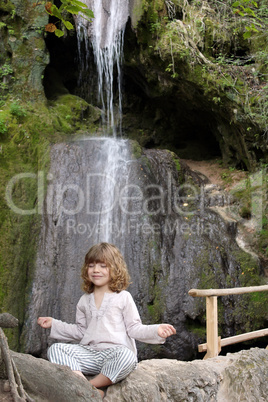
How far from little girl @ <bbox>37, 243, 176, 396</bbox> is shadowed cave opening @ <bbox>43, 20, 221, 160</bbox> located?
9.21 m

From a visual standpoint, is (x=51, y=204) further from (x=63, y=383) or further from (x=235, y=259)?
(x=63, y=383)

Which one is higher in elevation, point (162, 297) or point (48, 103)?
point (48, 103)

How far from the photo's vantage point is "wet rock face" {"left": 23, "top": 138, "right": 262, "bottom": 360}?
6367 mm

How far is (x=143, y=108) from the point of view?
12531mm

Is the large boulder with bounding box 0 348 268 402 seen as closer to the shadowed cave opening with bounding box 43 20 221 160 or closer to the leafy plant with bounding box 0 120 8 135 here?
the leafy plant with bounding box 0 120 8 135

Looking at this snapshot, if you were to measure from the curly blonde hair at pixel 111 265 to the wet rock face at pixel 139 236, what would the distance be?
3.80 m

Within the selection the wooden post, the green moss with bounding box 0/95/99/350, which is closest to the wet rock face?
the green moss with bounding box 0/95/99/350

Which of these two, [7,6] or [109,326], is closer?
[109,326]

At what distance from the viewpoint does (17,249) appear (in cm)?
734

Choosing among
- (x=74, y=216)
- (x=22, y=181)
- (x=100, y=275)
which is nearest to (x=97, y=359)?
(x=100, y=275)

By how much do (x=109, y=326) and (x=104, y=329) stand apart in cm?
4

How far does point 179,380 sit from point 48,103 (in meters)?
8.95

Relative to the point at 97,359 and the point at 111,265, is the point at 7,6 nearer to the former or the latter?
the point at 111,265

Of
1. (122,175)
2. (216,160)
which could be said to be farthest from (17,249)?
(216,160)
